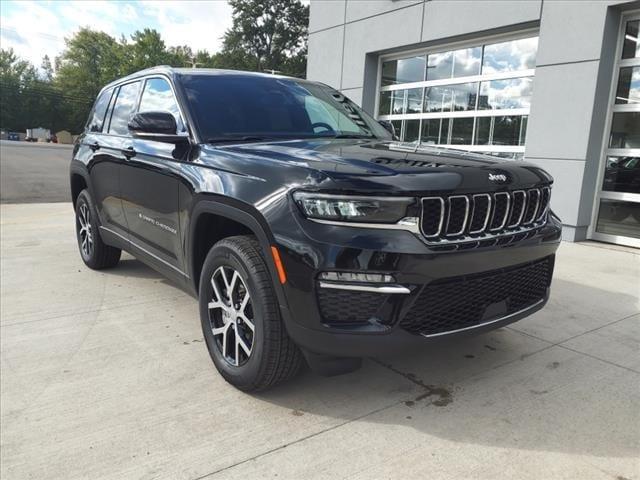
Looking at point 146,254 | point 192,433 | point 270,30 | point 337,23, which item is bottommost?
point 192,433

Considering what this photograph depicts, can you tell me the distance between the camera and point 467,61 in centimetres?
929

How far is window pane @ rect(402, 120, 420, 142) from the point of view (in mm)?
10412

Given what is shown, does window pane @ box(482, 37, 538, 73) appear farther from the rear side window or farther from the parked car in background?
the parked car in background

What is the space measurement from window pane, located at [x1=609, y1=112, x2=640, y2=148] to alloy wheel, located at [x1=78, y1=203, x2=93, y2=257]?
23.1 feet

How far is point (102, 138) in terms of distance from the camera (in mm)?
4648

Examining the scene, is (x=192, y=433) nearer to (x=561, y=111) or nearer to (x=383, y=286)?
(x=383, y=286)

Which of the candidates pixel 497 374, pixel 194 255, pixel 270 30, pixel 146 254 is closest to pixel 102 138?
pixel 146 254

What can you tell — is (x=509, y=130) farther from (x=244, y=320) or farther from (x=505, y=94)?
(x=244, y=320)

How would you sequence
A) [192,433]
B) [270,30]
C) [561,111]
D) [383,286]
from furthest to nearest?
[270,30] → [561,111] → [192,433] → [383,286]

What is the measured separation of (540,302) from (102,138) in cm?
391

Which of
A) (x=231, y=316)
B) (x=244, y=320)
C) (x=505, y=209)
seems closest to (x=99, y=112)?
(x=231, y=316)

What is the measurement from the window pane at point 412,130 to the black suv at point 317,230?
7.09 metres

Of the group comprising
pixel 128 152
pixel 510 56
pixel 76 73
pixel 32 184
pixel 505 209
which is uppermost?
pixel 76 73

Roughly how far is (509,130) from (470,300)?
7.01 meters
